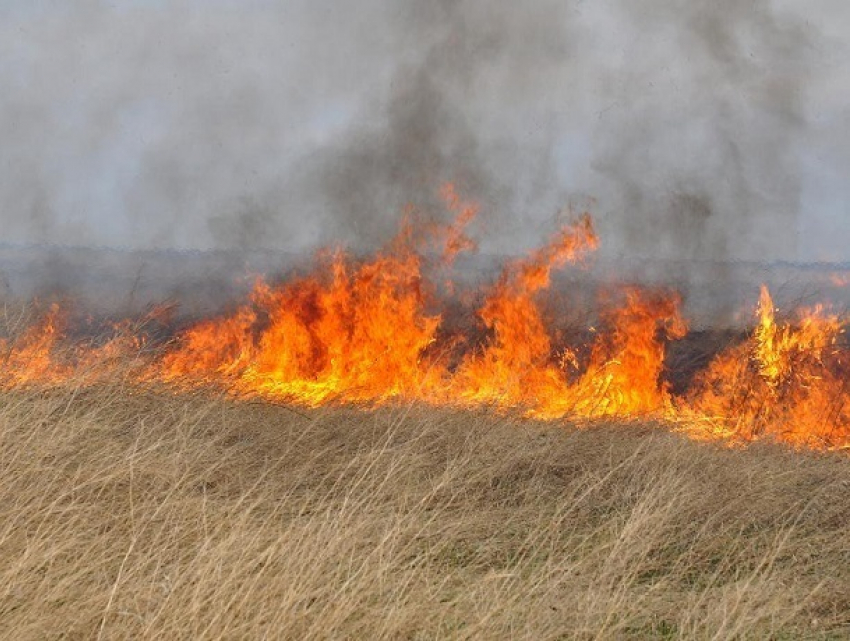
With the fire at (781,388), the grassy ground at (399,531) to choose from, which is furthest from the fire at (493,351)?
the grassy ground at (399,531)

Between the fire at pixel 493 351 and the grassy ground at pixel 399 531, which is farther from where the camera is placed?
the fire at pixel 493 351

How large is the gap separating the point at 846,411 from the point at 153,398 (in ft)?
27.0

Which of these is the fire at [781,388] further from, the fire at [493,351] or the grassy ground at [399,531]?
the grassy ground at [399,531]

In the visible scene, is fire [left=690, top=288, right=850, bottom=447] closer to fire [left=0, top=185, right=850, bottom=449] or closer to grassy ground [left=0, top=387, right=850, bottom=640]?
fire [left=0, top=185, right=850, bottom=449]

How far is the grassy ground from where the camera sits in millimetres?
3684

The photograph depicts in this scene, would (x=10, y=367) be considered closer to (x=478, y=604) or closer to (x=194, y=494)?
(x=194, y=494)

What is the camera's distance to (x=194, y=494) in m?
5.71

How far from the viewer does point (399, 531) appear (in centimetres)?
445

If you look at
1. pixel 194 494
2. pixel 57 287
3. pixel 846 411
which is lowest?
pixel 57 287

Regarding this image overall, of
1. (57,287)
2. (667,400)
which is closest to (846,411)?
(667,400)

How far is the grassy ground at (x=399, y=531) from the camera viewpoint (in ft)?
12.1

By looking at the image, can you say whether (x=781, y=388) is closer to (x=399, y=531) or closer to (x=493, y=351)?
(x=493, y=351)

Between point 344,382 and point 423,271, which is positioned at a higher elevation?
point 423,271

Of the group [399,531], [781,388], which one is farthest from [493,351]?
[399,531]
